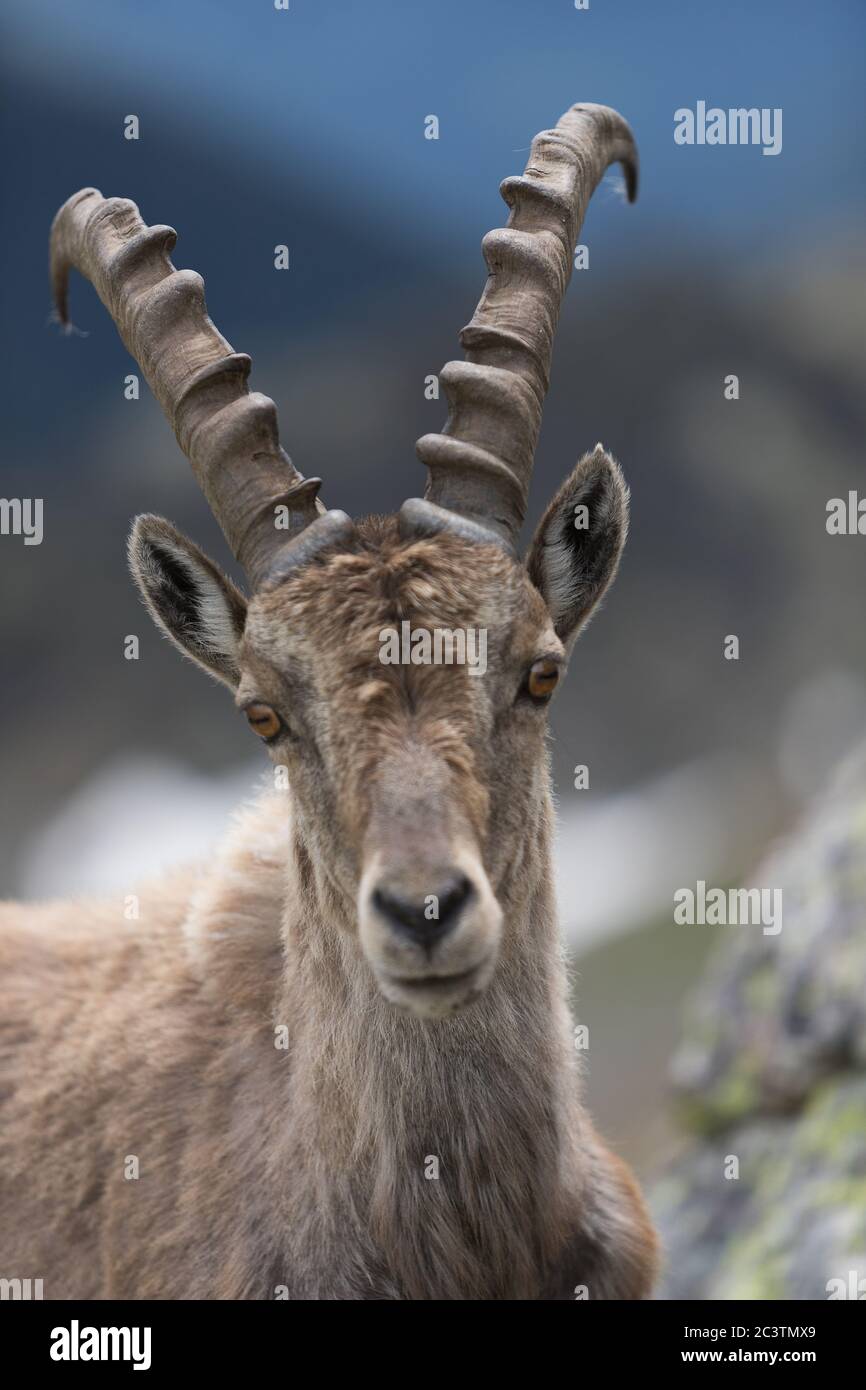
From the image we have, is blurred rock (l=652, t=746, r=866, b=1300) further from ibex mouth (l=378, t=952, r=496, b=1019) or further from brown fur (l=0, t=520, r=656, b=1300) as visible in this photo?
ibex mouth (l=378, t=952, r=496, b=1019)

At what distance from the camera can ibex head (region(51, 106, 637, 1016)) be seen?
162 inches

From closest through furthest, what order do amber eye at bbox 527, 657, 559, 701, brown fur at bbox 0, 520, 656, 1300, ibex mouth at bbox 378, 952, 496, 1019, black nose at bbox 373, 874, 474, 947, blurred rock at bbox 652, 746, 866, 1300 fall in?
1. black nose at bbox 373, 874, 474, 947
2. ibex mouth at bbox 378, 952, 496, 1019
3. brown fur at bbox 0, 520, 656, 1300
4. amber eye at bbox 527, 657, 559, 701
5. blurred rock at bbox 652, 746, 866, 1300

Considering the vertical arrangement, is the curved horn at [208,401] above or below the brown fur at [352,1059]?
above

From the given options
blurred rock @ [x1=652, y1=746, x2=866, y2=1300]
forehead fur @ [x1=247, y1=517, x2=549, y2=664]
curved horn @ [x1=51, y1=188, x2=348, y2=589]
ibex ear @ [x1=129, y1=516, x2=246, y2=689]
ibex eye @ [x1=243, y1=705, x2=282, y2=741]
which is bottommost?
blurred rock @ [x1=652, y1=746, x2=866, y2=1300]

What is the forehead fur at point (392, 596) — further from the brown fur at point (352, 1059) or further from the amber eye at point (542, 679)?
the amber eye at point (542, 679)

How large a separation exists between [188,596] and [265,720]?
2.77 ft

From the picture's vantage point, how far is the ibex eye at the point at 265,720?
4777 millimetres

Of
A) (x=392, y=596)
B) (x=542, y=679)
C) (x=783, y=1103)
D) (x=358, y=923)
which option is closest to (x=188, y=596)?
(x=392, y=596)

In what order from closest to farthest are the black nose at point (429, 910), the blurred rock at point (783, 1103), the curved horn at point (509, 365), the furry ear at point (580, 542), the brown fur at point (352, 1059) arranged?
the black nose at point (429, 910)
the brown fur at point (352, 1059)
the curved horn at point (509, 365)
the furry ear at point (580, 542)
the blurred rock at point (783, 1103)

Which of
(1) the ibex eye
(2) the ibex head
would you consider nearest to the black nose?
(2) the ibex head

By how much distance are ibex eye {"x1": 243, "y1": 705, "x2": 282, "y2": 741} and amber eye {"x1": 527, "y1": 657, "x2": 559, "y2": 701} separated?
2.89 ft

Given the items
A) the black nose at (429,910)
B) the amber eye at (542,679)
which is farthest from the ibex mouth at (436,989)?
the amber eye at (542,679)

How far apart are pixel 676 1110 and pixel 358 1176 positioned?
570 centimetres
